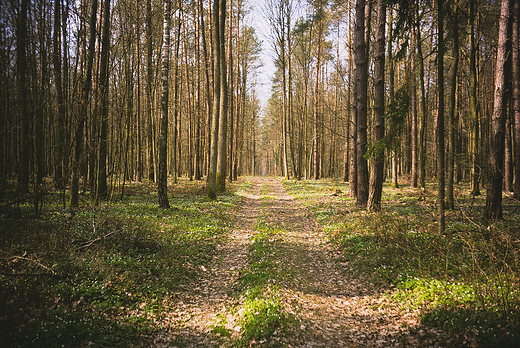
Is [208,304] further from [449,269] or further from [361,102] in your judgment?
[361,102]

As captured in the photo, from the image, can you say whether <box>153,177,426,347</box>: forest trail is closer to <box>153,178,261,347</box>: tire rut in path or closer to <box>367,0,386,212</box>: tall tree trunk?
<box>153,178,261,347</box>: tire rut in path

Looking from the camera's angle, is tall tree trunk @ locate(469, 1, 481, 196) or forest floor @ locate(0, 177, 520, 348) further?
tall tree trunk @ locate(469, 1, 481, 196)

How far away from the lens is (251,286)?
230 inches

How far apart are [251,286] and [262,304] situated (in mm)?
862

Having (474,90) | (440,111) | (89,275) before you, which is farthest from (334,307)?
(474,90)

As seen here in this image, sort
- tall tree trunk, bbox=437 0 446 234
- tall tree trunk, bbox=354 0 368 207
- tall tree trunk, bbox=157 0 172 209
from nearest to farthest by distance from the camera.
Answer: tall tree trunk, bbox=437 0 446 234, tall tree trunk, bbox=157 0 172 209, tall tree trunk, bbox=354 0 368 207

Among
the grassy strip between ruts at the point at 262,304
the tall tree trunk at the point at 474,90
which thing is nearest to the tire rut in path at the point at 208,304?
the grassy strip between ruts at the point at 262,304

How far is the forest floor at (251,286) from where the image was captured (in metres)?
3.99

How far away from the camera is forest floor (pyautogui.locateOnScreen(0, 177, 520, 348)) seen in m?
3.99

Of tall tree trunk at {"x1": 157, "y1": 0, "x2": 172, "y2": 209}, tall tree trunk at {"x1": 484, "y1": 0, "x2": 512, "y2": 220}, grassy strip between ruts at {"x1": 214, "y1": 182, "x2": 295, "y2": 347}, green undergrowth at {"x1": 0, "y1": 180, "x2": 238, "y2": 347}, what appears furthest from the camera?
tall tree trunk at {"x1": 157, "y1": 0, "x2": 172, "y2": 209}

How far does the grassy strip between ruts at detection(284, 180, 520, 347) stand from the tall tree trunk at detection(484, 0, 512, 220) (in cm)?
77

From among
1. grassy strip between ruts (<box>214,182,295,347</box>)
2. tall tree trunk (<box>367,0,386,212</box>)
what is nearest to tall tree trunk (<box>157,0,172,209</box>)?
grassy strip between ruts (<box>214,182,295,347</box>)

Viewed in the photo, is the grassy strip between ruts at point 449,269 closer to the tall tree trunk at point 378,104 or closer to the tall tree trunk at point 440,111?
the tall tree trunk at point 440,111

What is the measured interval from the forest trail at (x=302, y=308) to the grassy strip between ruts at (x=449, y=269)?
0.45m
